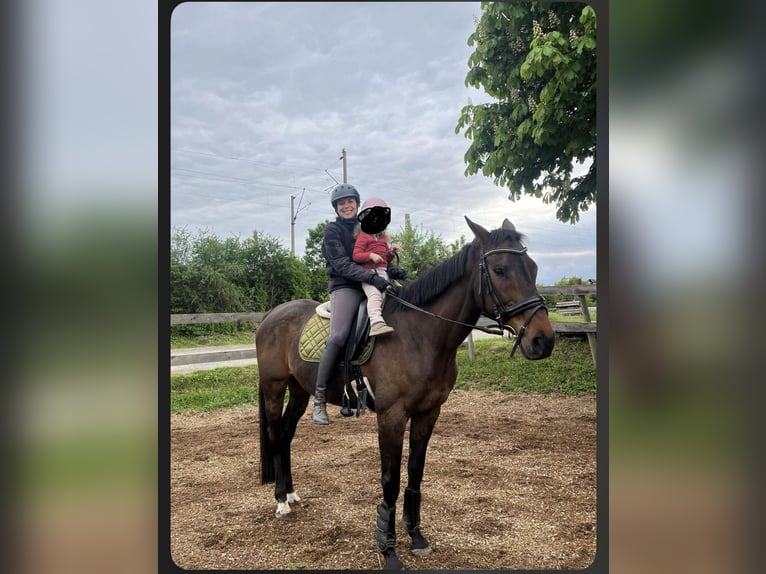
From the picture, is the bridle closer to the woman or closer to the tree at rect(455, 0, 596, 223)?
the woman

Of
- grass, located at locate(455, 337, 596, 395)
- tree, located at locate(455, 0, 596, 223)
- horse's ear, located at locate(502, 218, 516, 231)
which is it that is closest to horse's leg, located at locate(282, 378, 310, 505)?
horse's ear, located at locate(502, 218, 516, 231)

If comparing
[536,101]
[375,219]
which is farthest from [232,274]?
[536,101]

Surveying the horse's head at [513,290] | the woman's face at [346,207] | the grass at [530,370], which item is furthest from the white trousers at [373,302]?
the grass at [530,370]

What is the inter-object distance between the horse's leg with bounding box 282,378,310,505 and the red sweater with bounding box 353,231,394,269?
1.31 metres

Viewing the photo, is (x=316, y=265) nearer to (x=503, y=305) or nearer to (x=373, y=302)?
(x=373, y=302)

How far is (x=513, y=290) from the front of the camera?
2410 mm

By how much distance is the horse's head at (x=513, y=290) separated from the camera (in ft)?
7.58

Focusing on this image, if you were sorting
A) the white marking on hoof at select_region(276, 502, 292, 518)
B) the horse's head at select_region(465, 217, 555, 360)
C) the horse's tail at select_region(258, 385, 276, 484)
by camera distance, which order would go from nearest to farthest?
the horse's head at select_region(465, 217, 555, 360)
the white marking on hoof at select_region(276, 502, 292, 518)
the horse's tail at select_region(258, 385, 276, 484)

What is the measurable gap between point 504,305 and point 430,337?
1.64 feet

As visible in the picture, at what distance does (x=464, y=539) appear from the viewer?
2.94m

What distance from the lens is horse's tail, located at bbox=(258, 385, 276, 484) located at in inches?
144
